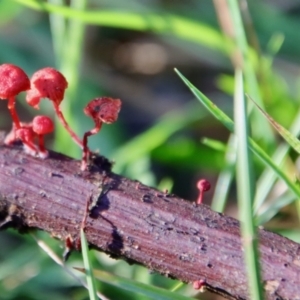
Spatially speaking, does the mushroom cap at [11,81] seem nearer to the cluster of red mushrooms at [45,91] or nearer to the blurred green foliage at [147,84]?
the cluster of red mushrooms at [45,91]

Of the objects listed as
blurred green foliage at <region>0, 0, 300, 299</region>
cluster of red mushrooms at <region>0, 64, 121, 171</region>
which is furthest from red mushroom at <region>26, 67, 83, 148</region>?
blurred green foliage at <region>0, 0, 300, 299</region>

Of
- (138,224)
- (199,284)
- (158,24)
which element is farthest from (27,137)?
(158,24)

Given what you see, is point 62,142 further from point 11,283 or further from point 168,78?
point 168,78

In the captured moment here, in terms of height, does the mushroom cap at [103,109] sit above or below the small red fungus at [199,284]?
above

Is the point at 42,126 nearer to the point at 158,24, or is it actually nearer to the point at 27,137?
the point at 27,137

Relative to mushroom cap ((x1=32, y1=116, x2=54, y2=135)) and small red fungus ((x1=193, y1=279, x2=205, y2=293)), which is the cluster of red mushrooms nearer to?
mushroom cap ((x1=32, y1=116, x2=54, y2=135))

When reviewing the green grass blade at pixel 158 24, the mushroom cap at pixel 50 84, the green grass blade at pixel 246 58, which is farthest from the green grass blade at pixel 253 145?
the green grass blade at pixel 158 24

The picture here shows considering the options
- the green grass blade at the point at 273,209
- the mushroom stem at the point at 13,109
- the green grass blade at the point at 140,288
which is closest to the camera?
the green grass blade at the point at 140,288
